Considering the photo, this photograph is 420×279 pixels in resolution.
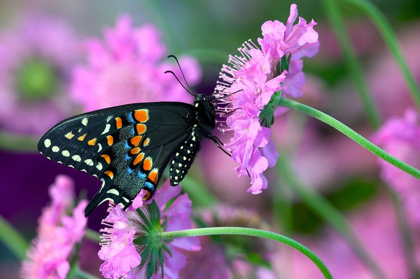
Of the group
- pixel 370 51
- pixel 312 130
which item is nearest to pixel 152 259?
pixel 312 130

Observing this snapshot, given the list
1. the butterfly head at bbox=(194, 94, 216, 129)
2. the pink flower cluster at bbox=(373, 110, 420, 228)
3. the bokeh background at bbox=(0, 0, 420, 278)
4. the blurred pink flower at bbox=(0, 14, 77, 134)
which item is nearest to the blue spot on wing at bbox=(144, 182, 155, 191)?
the butterfly head at bbox=(194, 94, 216, 129)

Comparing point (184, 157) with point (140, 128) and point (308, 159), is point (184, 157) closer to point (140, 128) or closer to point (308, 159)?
point (140, 128)

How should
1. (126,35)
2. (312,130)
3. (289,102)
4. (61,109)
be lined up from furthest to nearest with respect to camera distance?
(312,130)
(61,109)
(126,35)
(289,102)

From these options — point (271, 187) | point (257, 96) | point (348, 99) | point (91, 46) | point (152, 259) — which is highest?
point (348, 99)

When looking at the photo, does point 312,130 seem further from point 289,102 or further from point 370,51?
point 289,102

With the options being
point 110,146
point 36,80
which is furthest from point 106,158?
point 36,80

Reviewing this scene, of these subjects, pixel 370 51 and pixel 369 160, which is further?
pixel 370 51

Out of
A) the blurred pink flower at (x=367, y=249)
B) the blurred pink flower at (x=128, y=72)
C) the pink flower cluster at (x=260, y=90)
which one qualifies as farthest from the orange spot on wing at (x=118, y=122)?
the blurred pink flower at (x=367, y=249)
